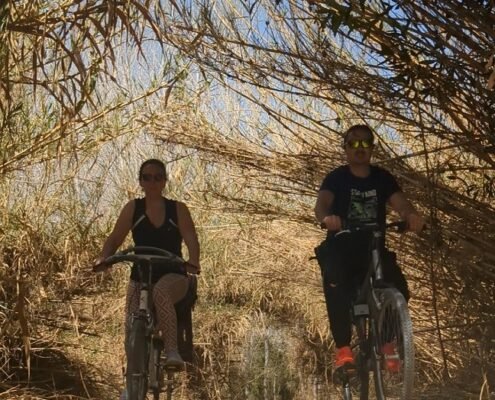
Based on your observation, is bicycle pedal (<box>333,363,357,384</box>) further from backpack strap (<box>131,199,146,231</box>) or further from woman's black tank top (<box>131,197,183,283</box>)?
backpack strap (<box>131,199,146,231</box>)

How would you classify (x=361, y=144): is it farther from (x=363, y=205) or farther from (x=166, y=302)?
(x=166, y=302)

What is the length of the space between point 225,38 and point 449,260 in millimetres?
2250

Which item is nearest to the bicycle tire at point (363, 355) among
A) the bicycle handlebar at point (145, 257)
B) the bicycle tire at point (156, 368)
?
the bicycle handlebar at point (145, 257)

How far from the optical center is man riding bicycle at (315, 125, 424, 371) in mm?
4910

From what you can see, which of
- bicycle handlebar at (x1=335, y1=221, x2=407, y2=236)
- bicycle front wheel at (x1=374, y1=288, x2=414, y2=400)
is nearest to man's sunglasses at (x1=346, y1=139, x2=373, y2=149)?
bicycle handlebar at (x1=335, y1=221, x2=407, y2=236)

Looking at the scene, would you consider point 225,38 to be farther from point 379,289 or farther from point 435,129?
point 379,289

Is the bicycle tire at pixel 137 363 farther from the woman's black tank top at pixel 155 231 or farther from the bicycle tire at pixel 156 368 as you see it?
the woman's black tank top at pixel 155 231

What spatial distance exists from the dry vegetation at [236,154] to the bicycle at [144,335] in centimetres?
90

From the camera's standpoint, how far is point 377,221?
196 inches

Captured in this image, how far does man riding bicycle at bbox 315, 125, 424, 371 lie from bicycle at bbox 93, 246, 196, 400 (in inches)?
32.4

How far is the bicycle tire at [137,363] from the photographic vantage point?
16.5 feet

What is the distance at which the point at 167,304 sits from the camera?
5.38 m

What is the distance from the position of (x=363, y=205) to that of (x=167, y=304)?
4.03 feet

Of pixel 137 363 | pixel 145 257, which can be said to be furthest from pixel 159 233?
pixel 137 363
